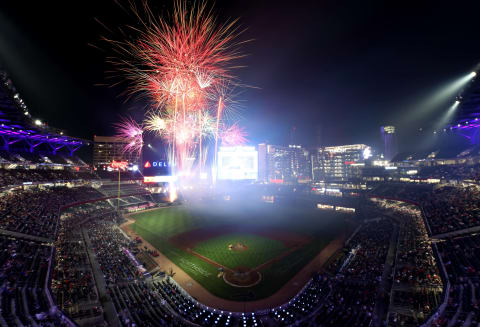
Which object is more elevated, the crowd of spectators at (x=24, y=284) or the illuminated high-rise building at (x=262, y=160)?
the illuminated high-rise building at (x=262, y=160)

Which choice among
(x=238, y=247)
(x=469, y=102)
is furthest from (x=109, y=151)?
(x=469, y=102)

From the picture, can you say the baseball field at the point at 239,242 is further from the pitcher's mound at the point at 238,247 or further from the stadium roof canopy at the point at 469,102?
the stadium roof canopy at the point at 469,102

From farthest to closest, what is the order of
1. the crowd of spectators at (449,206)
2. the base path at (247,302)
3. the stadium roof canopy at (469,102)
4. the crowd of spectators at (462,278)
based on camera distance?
the crowd of spectators at (449,206)
the stadium roof canopy at (469,102)
the base path at (247,302)
the crowd of spectators at (462,278)

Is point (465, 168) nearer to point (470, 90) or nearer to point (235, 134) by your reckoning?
point (470, 90)

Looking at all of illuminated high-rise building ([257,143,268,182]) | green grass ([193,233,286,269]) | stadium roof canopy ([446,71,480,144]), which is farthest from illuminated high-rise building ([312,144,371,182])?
green grass ([193,233,286,269])

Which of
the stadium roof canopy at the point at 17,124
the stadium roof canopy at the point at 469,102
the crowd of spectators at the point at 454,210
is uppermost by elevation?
the stadium roof canopy at the point at 469,102

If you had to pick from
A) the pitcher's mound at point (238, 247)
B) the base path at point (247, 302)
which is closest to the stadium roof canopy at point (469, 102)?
the base path at point (247, 302)

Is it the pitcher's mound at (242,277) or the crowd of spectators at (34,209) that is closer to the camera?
the pitcher's mound at (242,277)

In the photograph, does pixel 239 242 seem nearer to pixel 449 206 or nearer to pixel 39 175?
pixel 449 206
